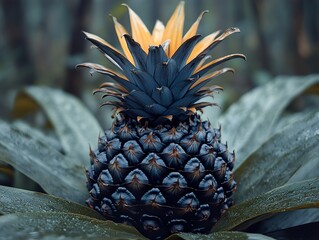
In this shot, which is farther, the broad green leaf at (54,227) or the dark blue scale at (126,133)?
the dark blue scale at (126,133)

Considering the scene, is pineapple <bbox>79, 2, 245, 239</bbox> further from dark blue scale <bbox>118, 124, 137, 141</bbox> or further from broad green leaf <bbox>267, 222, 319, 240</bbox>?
broad green leaf <bbox>267, 222, 319, 240</bbox>

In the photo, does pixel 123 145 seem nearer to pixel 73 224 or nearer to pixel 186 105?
pixel 186 105

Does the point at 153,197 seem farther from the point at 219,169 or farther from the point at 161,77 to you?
the point at 161,77

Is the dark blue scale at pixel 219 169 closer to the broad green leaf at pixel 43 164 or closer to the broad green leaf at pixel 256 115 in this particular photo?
the broad green leaf at pixel 256 115

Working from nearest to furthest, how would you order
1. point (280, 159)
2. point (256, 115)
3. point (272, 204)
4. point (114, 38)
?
point (272, 204) < point (280, 159) < point (256, 115) < point (114, 38)

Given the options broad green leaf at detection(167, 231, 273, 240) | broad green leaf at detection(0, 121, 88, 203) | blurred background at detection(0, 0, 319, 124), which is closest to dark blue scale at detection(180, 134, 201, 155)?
broad green leaf at detection(167, 231, 273, 240)

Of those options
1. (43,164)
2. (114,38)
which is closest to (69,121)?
(43,164)

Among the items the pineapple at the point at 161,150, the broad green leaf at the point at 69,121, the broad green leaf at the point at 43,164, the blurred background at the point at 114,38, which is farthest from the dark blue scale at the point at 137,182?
the blurred background at the point at 114,38
